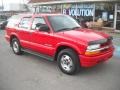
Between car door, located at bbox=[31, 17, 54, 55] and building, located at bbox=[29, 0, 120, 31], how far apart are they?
14363mm

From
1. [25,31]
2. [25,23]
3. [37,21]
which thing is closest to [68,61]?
[37,21]

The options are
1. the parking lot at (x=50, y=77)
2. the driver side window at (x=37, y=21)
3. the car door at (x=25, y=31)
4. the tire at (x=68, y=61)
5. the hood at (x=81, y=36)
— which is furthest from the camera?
the car door at (x=25, y=31)

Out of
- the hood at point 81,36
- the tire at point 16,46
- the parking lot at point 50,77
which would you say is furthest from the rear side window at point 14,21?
the hood at point 81,36

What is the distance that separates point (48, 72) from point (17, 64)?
1.52 meters

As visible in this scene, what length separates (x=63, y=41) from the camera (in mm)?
6574

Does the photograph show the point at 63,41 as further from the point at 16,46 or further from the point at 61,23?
the point at 16,46

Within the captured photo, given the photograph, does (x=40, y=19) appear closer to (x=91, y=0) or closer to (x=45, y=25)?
(x=45, y=25)

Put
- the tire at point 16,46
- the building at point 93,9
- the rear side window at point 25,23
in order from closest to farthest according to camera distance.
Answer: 1. the rear side window at point 25,23
2. the tire at point 16,46
3. the building at point 93,9

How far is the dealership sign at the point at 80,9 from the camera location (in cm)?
2369

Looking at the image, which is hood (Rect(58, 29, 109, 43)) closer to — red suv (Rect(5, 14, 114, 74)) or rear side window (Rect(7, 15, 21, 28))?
red suv (Rect(5, 14, 114, 74))

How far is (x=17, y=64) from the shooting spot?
786 centimetres

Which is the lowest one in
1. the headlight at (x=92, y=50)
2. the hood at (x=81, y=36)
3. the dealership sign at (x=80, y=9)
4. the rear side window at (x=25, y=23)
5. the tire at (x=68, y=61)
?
the tire at (x=68, y=61)

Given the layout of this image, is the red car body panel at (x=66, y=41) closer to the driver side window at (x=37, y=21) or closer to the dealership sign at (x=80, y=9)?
the driver side window at (x=37, y=21)

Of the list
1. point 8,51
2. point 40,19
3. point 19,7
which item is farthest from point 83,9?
point 19,7
